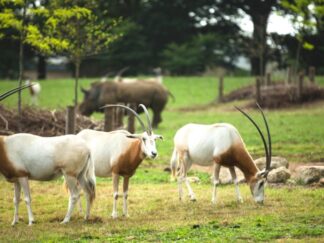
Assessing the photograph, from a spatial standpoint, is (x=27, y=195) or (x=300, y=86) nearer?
(x=27, y=195)

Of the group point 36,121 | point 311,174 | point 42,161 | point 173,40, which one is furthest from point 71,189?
point 173,40

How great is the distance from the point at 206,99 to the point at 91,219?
93.2 ft

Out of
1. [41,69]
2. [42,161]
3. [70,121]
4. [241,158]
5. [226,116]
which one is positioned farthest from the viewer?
[41,69]

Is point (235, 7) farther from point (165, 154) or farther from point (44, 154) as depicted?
point (44, 154)

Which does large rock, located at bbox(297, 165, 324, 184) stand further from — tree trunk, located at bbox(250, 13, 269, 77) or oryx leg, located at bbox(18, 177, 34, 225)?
tree trunk, located at bbox(250, 13, 269, 77)

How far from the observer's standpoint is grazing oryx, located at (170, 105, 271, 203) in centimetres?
1345

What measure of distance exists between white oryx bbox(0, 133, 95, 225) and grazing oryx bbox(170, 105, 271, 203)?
8.95ft

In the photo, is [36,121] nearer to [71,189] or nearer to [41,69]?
[71,189]

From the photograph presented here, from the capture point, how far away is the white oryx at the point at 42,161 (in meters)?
11.8

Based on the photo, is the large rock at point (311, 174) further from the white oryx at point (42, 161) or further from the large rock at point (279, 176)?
the white oryx at point (42, 161)

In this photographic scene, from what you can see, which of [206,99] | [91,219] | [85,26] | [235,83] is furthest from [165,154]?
[235,83]

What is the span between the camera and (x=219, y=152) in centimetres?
1376

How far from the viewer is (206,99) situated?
40031 mm

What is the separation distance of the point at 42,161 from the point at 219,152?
3414 mm
